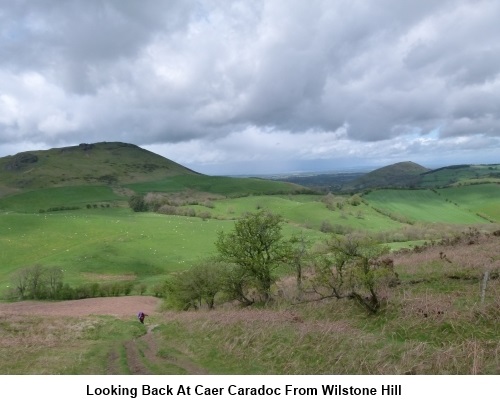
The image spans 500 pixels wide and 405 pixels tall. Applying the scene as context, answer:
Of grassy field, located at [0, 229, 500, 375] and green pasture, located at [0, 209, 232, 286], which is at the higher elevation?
grassy field, located at [0, 229, 500, 375]

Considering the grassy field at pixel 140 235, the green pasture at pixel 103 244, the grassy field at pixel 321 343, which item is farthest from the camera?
the grassy field at pixel 140 235

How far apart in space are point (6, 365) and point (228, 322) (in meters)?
12.7

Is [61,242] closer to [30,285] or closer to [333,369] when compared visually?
[30,285]

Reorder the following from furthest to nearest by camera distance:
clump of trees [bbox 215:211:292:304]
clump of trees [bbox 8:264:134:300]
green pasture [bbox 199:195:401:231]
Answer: green pasture [bbox 199:195:401:231], clump of trees [bbox 8:264:134:300], clump of trees [bbox 215:211:292:304]

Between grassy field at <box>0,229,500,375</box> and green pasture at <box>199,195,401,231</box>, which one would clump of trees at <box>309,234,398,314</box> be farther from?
green pasture at <box>199,195,401,231</box>

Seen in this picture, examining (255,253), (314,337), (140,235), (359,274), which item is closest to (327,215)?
(140,235)

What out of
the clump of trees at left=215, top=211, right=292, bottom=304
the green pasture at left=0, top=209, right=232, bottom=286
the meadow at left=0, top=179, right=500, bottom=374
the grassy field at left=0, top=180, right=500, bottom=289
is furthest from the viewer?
the grassy field at left=0, top=180, right=500, bottom=289

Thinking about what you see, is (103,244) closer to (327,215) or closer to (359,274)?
(359,274)

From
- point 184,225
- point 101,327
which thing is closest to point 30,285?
point 101,327

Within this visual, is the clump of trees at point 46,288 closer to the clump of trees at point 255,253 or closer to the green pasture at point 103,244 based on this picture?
the green pasture at point 103,244

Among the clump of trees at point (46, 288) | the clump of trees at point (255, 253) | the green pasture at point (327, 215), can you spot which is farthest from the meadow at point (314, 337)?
the green pasture at point (327, 215)

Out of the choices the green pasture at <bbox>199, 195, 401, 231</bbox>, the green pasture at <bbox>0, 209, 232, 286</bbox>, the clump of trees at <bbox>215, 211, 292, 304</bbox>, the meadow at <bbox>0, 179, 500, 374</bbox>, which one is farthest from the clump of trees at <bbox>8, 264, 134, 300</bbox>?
the green pasture at <bbox>199, 195, 401, 231</bbox>

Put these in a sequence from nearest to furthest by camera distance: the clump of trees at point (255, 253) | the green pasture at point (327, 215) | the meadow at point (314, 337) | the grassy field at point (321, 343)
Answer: the grassy field at point (321, 343) → the meadow at point (314, 337) → the clump of trees at point (255, 253) → the green pasture at point (327, 215)

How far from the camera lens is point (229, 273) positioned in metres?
45.4
